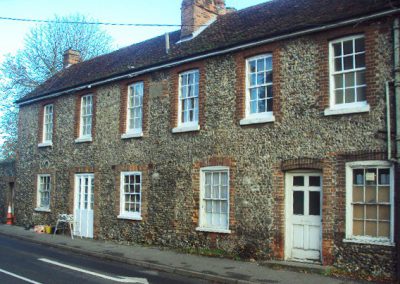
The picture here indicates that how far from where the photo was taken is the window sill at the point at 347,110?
11.5 meters

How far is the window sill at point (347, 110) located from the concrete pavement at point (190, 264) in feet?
12.9

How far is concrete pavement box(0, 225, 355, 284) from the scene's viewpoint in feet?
35.9

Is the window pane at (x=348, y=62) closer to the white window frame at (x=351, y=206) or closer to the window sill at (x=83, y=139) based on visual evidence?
the white window frame at (x=351, y=206)

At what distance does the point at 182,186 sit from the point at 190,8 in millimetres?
7275

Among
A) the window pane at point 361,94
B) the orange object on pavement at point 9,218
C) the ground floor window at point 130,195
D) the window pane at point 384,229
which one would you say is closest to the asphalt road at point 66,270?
the ground floor window at point 130,195

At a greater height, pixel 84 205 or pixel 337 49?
pixel 337 49

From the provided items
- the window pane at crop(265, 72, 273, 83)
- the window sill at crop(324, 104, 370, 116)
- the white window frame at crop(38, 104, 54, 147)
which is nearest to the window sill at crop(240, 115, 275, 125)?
the window pane at crop(265, 72, 273, 83)

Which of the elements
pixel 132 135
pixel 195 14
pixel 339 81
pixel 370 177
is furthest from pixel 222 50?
pixel 370 177

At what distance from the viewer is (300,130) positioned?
1276cm

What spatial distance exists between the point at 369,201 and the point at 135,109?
9.88 metres

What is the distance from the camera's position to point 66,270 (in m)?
11.9

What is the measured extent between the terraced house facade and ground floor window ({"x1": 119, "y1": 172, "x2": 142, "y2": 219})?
0.07m

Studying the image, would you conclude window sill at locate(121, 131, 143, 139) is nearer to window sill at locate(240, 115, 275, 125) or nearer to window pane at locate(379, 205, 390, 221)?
window sill at locate(240, 115, 275, 125)

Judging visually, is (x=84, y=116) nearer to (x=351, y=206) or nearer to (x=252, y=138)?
(x=252, y=138)
